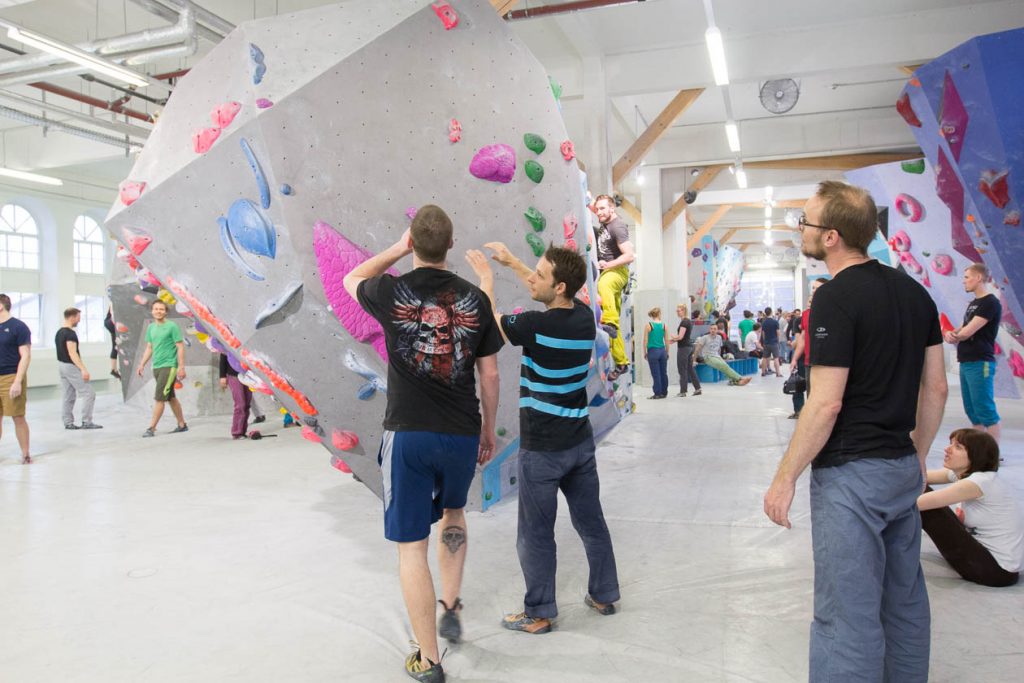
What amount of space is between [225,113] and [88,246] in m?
16.2

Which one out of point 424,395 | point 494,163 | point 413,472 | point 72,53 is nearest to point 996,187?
point 494,163

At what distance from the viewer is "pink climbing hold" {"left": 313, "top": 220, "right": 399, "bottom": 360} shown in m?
3.39

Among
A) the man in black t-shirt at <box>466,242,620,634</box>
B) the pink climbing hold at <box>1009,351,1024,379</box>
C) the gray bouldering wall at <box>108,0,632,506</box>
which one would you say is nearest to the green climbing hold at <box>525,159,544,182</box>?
the gray bouldering wall at <box>108,0,632,506</box>

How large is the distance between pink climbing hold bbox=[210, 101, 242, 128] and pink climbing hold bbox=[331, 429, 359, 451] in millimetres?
1588

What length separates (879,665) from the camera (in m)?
1.84

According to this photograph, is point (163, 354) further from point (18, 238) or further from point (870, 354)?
point (18, 238)

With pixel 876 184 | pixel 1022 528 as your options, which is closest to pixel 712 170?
pixel 876 184

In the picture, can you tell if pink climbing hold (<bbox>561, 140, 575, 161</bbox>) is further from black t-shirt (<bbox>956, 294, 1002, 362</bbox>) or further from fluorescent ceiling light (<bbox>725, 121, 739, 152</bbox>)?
fluorescent ceiling light (<bbox>725, 121, 739, 152</bbox>)

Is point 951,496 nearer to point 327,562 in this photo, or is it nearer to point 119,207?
point 327,562

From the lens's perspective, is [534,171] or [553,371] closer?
[553,371]

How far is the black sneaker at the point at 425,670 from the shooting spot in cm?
237

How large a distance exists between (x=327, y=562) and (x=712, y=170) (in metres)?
12.8

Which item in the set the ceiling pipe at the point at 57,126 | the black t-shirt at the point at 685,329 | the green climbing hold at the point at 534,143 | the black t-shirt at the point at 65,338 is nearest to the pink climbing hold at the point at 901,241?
the black t-shirt at the point at 685,329

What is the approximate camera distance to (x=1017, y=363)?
8469 mm
